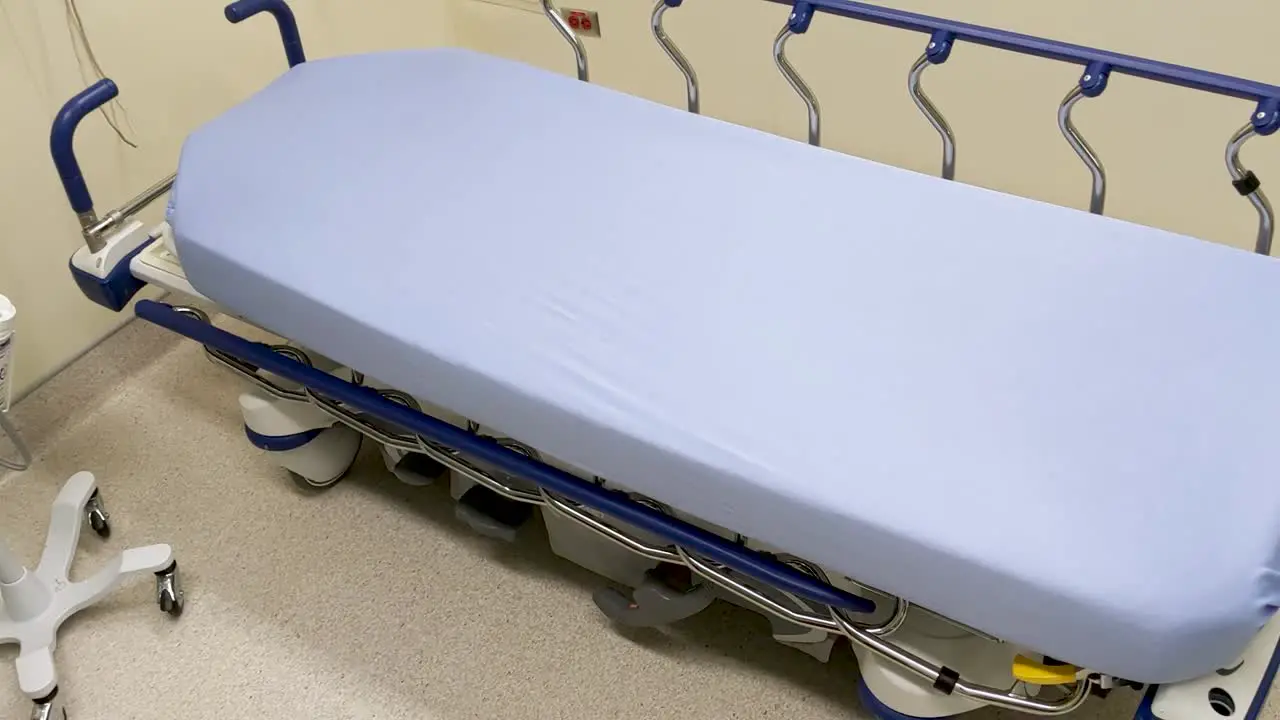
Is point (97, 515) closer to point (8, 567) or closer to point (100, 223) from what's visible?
point (8, 567)

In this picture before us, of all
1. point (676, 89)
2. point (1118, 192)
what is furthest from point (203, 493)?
point (1118, 192)

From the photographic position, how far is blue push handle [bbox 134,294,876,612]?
1.19 metres

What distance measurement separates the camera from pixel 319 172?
1.47 meters

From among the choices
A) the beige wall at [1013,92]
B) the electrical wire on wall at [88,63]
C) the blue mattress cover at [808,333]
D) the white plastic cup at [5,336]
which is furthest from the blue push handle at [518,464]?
the beige wall at [1013,92]

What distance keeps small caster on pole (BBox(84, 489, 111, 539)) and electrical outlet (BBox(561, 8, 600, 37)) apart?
4.54 ft

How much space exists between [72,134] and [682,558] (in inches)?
40.3

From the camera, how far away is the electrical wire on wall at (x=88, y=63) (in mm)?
1841

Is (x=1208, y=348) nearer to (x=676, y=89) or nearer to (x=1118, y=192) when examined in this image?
(x=1118, y=192)

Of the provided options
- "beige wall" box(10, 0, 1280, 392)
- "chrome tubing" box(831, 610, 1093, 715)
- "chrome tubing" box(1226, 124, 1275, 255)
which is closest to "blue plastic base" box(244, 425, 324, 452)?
"beige wall" box(10, 0, 1280, 392)

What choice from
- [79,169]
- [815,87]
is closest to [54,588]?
[79,169]

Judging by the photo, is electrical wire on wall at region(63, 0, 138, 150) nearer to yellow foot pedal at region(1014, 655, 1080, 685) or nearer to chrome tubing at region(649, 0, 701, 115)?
chrome tubing at region(649, 0, 701, 115)

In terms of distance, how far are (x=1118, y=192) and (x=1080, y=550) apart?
3.88ft

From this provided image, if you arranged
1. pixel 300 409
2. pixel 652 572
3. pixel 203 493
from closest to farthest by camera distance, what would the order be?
1. pixel 652 572
2. pixel 300 409
3. pixel 203 493

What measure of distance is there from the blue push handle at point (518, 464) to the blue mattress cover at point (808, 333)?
11cm
